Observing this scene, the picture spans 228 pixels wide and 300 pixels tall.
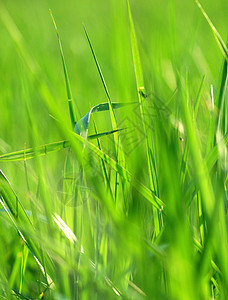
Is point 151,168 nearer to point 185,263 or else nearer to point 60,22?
point 185,263

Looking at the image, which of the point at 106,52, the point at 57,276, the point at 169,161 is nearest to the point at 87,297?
the point at 57,276

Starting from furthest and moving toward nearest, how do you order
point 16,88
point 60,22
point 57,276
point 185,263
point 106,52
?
point 60,22 → point 106,52 → point 16,88 → point 57,276 → point 185,263

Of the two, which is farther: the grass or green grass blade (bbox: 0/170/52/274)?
green grass blade (bbox: 0/170/52/274)

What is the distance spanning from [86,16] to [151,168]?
4008 millimetres

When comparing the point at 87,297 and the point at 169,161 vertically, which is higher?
the point at 169,161

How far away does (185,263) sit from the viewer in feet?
0.98

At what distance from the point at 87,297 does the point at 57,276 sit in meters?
0.07

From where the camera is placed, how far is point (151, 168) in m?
0.48

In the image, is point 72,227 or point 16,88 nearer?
point 72,227

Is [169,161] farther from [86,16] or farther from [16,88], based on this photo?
[86,16]

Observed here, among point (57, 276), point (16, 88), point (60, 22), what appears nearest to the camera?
point (57, 276)

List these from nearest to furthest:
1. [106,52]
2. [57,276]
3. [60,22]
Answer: [57,276], [106,52], [60,22]

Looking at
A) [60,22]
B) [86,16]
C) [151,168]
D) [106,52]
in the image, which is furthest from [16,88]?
[86,16]

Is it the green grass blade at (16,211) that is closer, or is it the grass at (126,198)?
the grass at (126,198)
